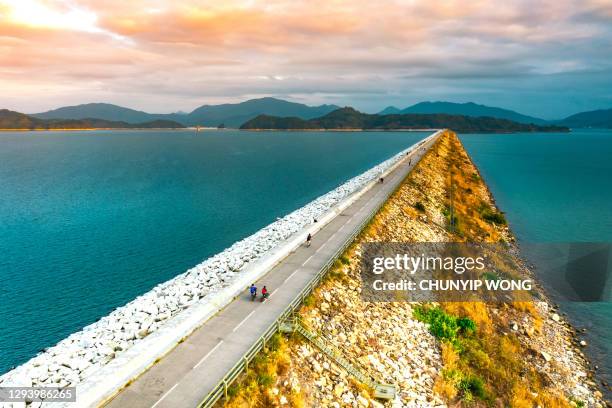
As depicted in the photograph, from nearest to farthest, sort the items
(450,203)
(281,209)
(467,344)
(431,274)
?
(467,344), (431,274), (450,203), (281,209)

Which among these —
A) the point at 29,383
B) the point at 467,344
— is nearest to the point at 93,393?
the point at 29,383

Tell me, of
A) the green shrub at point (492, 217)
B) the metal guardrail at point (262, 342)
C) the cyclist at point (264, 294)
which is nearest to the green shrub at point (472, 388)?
the metal guardrail at point (262, 342)

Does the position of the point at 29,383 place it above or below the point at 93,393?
below

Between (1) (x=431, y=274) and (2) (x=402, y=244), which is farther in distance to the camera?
(2) (x=402, y=244)

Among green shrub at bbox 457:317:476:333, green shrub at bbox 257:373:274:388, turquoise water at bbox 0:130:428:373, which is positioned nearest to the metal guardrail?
green shrub at bbox 257:373:274:388

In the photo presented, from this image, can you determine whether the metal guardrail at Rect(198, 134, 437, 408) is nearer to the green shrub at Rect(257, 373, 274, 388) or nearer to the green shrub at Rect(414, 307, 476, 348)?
the green shrub at Rect(257, 373, 274, 388)

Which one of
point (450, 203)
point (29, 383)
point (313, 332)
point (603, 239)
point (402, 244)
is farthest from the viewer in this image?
point (450, 203)

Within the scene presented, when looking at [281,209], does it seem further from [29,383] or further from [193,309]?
[29,383]
